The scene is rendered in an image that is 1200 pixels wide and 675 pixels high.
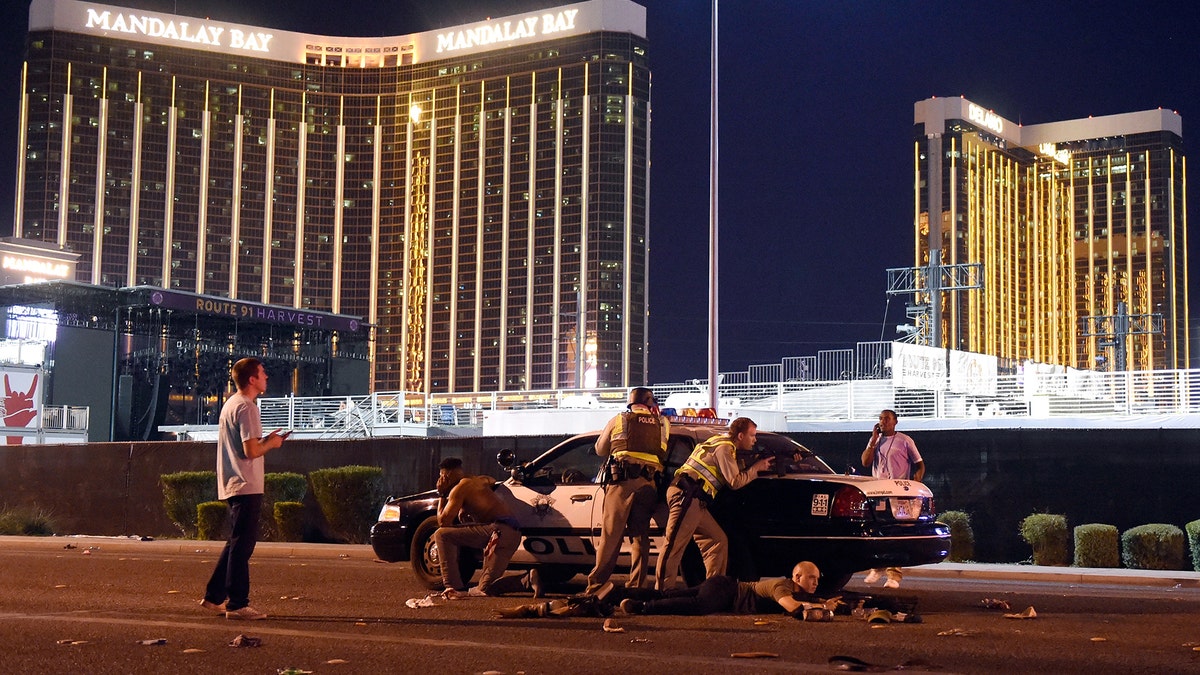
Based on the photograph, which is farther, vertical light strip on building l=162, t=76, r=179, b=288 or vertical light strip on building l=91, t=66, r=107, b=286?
vertical light strip on building l=162, t=76, r=179, b=288

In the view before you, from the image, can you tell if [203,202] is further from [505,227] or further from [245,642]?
[245,642]

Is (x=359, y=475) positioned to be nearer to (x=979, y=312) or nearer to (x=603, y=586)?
(x=603, y=586)

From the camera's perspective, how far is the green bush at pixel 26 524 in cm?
2561

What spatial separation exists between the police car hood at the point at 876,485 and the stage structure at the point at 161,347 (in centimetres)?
4836

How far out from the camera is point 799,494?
11758 millimetres

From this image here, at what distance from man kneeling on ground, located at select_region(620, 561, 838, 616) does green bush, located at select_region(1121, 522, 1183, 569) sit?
8.68 metres

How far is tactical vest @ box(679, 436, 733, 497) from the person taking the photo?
11.2 metres

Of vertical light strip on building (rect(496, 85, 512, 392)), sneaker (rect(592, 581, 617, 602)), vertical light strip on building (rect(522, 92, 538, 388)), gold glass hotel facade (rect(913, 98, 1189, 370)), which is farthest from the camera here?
vertical light strip on building (rect(496, 85, 512, 392))

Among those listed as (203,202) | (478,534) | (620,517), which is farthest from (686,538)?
(203,202)

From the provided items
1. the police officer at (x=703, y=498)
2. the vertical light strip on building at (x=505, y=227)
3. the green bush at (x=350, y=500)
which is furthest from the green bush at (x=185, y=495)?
the vertical light strip on building at (x=505, y=227)

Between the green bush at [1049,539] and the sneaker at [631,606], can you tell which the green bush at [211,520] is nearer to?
the green bush at [1049,539]

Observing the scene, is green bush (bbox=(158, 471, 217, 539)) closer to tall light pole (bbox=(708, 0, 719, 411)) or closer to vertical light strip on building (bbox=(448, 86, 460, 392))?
tall light pole (bbox=(708, 0, 719, 411))

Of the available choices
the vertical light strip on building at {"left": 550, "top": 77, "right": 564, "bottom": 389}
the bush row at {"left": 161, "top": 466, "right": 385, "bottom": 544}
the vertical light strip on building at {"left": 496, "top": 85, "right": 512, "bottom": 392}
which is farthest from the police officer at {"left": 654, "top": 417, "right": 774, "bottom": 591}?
the vertical light strip on building at {"left": 496, "top": 85, "right": 512, "bottom": 392}

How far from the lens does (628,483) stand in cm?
1125
